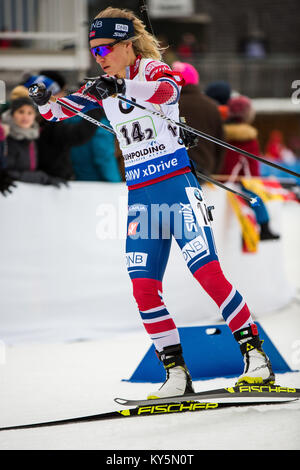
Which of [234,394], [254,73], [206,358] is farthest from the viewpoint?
[254,73]

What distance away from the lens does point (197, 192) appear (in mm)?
3457

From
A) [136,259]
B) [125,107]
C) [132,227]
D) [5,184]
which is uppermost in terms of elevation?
[5,184]

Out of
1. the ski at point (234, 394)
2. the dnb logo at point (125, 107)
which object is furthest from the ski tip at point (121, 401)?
the dnb logo at point (125, 107)

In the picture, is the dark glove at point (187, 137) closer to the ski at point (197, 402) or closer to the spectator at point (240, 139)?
the ski at point (197, 402)

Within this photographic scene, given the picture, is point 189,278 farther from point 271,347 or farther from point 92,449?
point 92,449

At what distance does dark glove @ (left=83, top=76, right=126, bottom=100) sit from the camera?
9.93ft

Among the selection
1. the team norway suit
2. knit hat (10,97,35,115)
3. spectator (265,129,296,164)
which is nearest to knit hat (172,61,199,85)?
knit hat (10,97,35,115)

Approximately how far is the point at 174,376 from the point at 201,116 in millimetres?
2221

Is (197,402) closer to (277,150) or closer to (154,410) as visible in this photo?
(154,410)

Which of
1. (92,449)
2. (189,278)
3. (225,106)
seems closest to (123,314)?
(189,278)

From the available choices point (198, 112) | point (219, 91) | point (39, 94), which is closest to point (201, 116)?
point (198, 112)

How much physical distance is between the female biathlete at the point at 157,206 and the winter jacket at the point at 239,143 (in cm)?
295

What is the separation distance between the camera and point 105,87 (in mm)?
3029

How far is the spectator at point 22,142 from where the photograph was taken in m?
5.33
